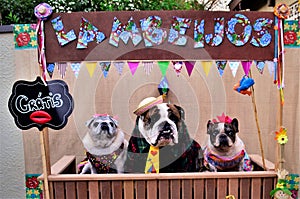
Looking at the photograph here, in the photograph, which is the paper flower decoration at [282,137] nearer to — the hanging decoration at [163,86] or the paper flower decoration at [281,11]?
the paper flower decoration at [281,11]

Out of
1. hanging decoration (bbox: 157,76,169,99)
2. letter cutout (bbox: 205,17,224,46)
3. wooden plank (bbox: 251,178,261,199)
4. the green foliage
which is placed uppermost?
the green foliage

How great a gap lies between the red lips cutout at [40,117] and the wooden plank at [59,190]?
0.44 metres

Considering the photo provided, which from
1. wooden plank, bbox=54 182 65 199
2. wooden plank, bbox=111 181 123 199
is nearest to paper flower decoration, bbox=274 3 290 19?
wooden plank, bbox=111 181 123 199

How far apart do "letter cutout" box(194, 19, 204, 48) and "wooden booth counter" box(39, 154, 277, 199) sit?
2.63 ft

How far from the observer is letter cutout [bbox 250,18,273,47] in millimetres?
1639

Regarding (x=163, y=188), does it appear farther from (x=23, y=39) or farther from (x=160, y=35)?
(x=23, y=39)

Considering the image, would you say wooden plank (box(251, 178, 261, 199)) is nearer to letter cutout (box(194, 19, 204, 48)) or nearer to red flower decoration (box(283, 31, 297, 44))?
letter cutout (box(194, 19, 204, 48))

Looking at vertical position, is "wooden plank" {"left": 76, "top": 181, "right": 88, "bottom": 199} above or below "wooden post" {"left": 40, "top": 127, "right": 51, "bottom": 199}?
below

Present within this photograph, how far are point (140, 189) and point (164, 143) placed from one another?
12.9 inches

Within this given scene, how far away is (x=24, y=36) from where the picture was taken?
90.1 inches

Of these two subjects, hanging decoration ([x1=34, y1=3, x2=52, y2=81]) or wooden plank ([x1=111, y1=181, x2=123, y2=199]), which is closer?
hanging decoration ([x1=34, y1=3, x2=52, y2=81])

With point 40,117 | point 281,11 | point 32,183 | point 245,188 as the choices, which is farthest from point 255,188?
point 32,183

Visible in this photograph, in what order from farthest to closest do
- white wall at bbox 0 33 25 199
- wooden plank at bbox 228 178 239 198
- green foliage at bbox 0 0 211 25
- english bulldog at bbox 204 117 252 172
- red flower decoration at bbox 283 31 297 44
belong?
green foliage at bbox 0 0 211 25 < white wall at bbox 0 33 25 199 < red flower decoration at bbox 283 31 297 44 < english bulldog at bbox 204 117 252 172 < wooden plank at bbox 228 178 239 198

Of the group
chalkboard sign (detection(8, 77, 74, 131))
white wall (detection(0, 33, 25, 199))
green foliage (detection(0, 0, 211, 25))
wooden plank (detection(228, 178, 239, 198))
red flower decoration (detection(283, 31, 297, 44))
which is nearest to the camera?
chalkboard sign (detection(8, 77, 74, 131))
